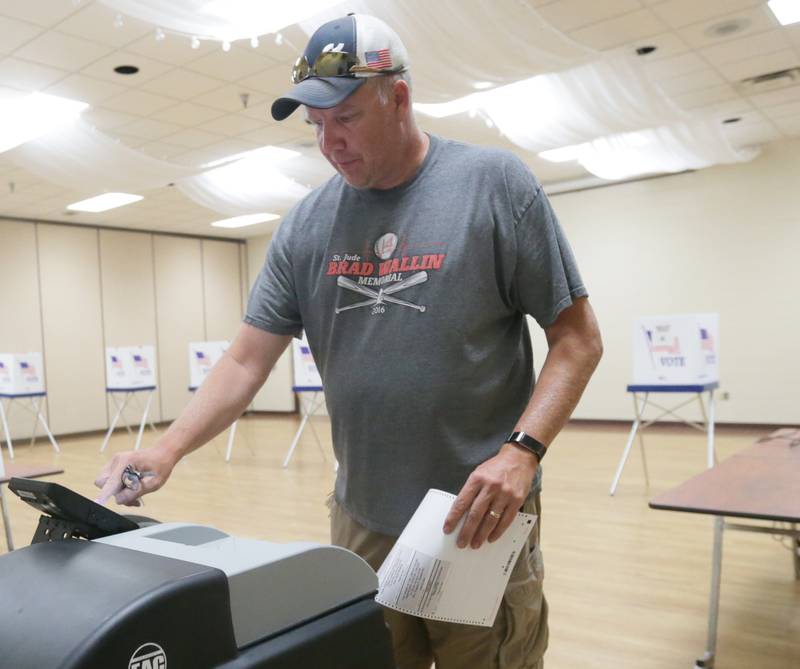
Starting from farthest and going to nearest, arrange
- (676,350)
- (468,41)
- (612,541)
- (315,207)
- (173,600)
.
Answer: (676,350), (612,541), (468,41), (315,207), (173,600)

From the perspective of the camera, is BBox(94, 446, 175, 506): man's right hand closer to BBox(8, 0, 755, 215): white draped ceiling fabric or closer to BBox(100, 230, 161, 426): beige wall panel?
BBox(8, 0, 755, 215): white draped ceiling fabric

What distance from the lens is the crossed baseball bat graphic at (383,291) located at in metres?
1.02

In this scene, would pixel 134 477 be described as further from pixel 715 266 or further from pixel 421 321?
pixel 715 266

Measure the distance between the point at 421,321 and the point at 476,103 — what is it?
4571mm

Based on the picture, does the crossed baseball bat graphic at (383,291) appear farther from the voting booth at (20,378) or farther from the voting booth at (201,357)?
the voting booth at (20,378)

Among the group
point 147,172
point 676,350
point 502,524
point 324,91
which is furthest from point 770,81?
point 502,524

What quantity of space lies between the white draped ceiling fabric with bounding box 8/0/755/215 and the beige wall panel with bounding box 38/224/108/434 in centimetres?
284

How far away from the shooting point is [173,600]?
2.02ft

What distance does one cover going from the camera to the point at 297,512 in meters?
4.62

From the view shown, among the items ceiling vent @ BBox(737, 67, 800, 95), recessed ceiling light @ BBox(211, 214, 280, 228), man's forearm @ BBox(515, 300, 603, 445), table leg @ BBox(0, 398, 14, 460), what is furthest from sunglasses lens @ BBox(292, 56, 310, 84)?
recessed ceiling light @ BBox(211, 214, 280, 228)

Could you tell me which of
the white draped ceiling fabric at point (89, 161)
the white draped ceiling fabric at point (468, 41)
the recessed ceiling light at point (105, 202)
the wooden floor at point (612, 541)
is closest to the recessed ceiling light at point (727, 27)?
the white draped ceiling fabric at point (468, 41)

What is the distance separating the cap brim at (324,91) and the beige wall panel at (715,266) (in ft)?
23.8

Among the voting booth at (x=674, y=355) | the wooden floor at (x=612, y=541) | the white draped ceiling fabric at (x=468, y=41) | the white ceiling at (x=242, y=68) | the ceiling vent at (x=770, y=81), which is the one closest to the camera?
the wooden floor at (x=612, y=541)

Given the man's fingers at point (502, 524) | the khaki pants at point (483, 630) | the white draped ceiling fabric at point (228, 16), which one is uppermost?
the white draped ceiling fabric at point (228, 16)
